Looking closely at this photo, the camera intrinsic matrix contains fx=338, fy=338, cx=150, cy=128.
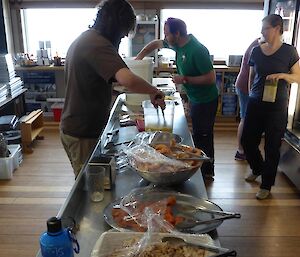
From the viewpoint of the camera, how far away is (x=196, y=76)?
2648 mm

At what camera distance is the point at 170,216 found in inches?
41.9

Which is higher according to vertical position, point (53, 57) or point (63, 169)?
point (53, 57)

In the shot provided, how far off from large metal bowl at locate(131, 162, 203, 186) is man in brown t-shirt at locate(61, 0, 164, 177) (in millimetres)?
422

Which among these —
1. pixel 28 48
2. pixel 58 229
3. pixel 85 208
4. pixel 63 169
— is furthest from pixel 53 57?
pixel 58 229

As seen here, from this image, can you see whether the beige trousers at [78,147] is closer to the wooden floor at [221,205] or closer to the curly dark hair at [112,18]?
the curly dark hair at [112,18]

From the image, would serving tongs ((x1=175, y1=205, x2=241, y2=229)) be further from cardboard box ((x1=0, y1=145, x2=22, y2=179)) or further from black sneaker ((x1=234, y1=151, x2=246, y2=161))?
black sneaker ((x1=234, y1=151, x2=246, y2=161))

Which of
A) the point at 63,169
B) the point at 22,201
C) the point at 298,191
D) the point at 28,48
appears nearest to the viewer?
the point at 22,201

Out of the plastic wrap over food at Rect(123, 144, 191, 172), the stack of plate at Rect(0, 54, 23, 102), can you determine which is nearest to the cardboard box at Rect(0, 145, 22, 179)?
the stack of plate at Rect(0, 54, 23, 102)

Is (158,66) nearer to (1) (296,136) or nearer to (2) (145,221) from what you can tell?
(1) (296,136)

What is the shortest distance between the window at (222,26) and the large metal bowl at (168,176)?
11.8 ft

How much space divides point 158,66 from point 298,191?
238cm

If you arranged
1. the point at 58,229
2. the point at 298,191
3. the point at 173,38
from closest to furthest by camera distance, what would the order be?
the point at 58,229 → the point at 173,38 → the point at 298,191

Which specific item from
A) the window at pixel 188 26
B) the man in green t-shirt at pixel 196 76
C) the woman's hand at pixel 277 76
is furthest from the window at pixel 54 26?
the woman's hand at pixel 277 76

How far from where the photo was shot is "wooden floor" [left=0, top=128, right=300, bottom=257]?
2213 mm
